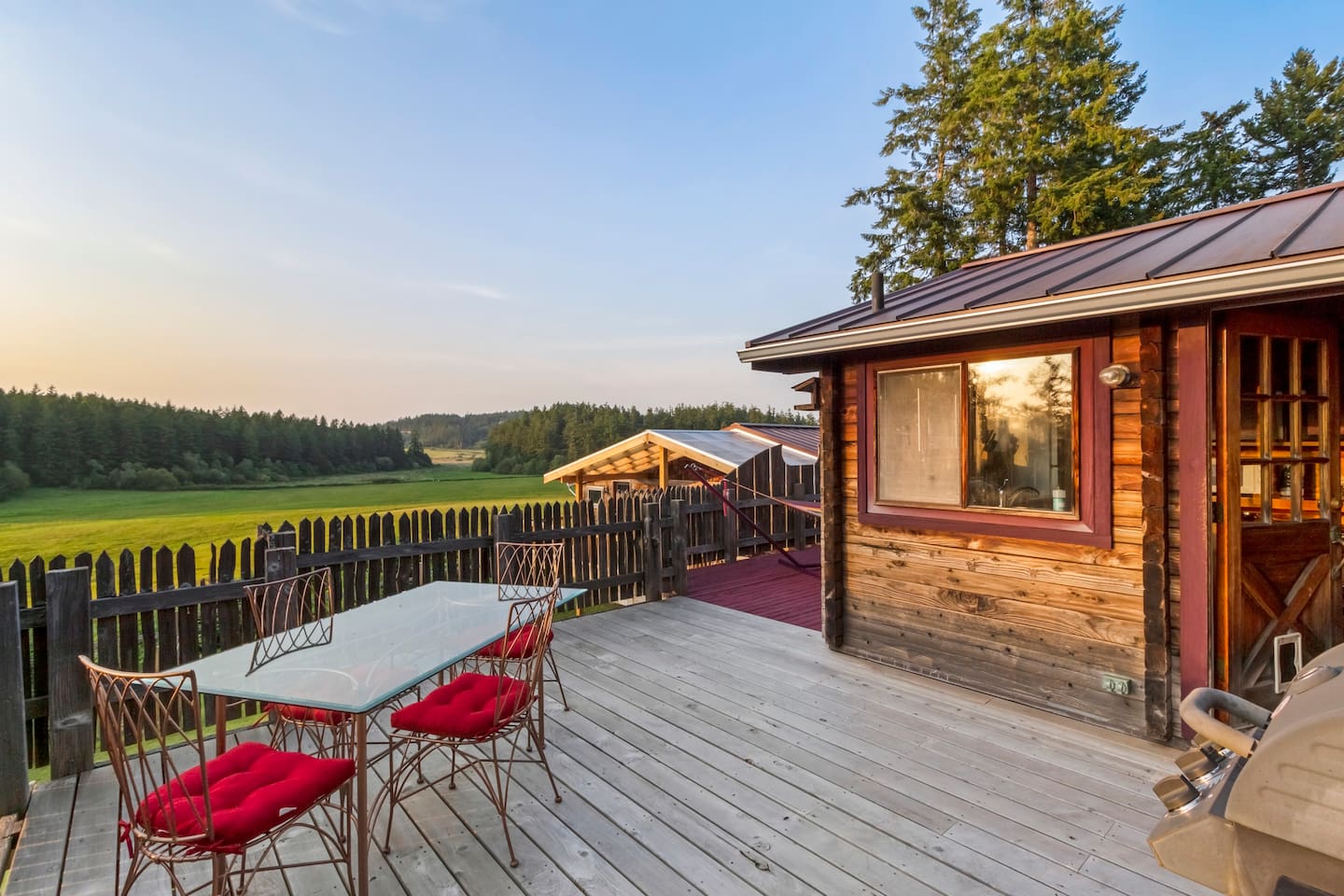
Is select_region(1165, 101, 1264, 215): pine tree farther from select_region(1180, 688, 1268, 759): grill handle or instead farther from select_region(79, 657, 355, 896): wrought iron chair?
select_region(79, 657, 355, 896): wrought iron chair

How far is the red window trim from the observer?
9.98 feet

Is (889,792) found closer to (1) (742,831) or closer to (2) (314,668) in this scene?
(1) (742,831)

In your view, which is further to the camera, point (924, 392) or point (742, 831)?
point (924, 392)

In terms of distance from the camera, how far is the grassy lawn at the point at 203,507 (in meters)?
17.5

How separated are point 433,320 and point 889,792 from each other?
14.9m

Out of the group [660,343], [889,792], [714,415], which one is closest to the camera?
[889,792]

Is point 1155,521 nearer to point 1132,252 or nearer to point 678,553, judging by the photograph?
point 1132,252

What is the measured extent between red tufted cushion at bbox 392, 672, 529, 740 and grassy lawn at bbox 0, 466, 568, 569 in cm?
924

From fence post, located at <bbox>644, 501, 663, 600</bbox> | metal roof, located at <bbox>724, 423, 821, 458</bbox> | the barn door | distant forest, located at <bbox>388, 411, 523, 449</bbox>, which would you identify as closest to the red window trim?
the barn door

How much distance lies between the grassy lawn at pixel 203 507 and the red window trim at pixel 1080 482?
33.4 feet

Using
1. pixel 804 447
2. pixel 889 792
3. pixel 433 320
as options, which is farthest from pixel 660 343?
pixel 889 792

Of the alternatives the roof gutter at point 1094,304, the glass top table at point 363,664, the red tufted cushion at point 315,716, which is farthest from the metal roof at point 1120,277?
the red tufted cushion at point 315,716

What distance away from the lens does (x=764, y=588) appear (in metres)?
6.41

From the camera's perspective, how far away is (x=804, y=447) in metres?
11.6
